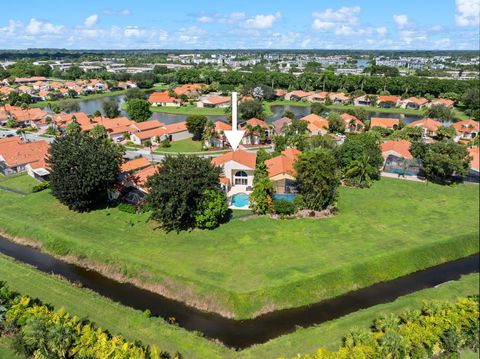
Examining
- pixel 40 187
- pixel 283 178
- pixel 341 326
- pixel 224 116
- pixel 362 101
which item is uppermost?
pixel 283 178

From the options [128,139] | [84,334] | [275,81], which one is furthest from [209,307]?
[275,81]

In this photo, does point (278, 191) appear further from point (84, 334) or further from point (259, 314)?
point (84, 334)

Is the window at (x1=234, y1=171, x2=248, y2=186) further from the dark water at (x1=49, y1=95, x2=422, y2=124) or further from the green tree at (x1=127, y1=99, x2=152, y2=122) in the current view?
the dark water at (x1=49, y1=95, x2=422, y2=124)

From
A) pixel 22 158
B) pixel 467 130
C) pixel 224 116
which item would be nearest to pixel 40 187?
pixel 22 158

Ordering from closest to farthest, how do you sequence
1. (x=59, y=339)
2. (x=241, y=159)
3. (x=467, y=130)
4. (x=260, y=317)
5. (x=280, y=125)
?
1. (x=59, y=339)
2. (x=260, y=317)
3. (x=241, y=159)
4. (x=467, y=130)
5. (x=280, y=125)

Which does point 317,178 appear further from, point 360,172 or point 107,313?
point 107,313

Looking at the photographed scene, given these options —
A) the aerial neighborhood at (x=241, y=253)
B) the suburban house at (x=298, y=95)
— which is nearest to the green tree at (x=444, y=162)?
the aerial neighborhood at (x=241, y=253)
